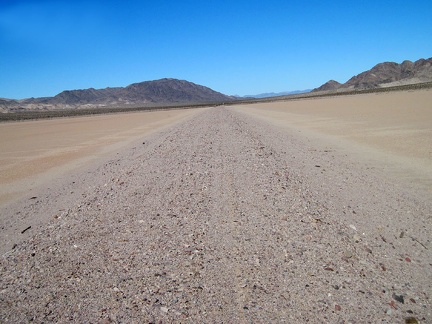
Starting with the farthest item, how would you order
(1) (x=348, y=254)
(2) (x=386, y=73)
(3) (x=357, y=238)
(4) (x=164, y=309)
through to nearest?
1. (2) (x=386, y=73)
2. (3) (x=357, y=238)
3. (1) (x=348, y=254)
4. (4) (x=164, y=309)

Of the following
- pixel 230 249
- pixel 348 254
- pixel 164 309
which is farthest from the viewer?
pixel 230 249

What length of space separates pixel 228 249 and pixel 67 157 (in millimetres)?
14631

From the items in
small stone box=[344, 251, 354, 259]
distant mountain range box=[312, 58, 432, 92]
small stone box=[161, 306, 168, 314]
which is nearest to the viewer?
small stone box=[161, 306, 168, 314]

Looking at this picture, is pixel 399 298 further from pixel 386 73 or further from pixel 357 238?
pixel 386 73

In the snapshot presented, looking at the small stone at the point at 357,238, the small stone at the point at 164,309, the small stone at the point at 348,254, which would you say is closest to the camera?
the small stone at the point at 164,309

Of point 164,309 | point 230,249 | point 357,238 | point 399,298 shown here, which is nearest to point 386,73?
point 357,238

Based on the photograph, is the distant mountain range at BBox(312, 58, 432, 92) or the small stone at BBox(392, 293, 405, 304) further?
the distant mountain range at BBox(312, 58, 432, 92)

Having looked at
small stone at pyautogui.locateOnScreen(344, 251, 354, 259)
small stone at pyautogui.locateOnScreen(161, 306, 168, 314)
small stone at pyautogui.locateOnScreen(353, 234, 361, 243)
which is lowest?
small stone at pyautogui.locateOnScreen(353, 234, 361, 243)

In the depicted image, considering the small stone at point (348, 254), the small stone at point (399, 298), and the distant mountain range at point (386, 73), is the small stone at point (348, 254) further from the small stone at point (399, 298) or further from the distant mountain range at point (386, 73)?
the distant mountain range at point (386, 73)

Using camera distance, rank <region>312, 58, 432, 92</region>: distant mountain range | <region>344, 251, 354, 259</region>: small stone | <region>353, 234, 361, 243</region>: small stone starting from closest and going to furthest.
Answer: <region>344, 251, 354, 259</region>: small stone < <region>353, 234, 361, 243</region>: small stone < <region>312, 58, 432, 92</region>: distant mountain range

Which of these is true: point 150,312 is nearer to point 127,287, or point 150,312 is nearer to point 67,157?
point 127,287

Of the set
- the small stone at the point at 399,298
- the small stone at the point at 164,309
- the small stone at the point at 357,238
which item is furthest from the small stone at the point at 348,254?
the small stone at the point at 164,309

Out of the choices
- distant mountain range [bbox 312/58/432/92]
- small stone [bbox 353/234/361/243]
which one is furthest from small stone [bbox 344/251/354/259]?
distant mountain range [bbox 312/58/432/92]

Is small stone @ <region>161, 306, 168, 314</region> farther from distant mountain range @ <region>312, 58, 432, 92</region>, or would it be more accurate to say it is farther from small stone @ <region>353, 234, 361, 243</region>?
distant mountain range @ <region>312, 58, 432, 92</region>
